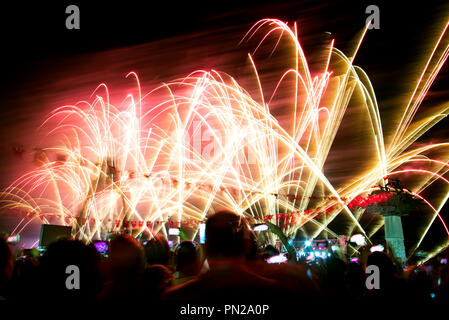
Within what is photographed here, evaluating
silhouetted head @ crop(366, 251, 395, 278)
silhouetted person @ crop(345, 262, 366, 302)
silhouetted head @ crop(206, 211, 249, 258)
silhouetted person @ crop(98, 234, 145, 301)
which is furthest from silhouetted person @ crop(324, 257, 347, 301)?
silhouetted person @ crop(98, 234, 145, 301)

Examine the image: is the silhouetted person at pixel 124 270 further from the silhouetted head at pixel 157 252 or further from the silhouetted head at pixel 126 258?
the silhouetted head at pixel 157 252

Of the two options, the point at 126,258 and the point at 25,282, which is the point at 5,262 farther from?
the point at 126,258

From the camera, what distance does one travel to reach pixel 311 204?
4206 centimetres

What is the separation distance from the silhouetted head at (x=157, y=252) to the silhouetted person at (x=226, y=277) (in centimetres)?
301

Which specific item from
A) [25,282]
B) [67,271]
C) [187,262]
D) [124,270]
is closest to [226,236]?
[124,270]

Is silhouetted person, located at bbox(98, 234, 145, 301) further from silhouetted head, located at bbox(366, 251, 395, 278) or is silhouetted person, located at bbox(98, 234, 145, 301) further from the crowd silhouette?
silhouetted head, located at bbox(366, 251, 395, 278)

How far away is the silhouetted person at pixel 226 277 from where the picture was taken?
8.00 feet

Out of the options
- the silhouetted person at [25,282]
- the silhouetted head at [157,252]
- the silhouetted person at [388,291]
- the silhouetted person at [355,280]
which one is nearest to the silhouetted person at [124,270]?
the silhouetted person at [25,282]

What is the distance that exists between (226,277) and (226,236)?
0.38 meters

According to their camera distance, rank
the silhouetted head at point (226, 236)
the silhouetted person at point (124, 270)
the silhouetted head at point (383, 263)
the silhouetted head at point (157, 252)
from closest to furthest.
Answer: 1. the silhouetted head at point (226, 236)
2. the silhouetted person at point (124, 270)
3. the silhouetted head at point (383, 263)
4. the silhouetted head at point (157, 252)

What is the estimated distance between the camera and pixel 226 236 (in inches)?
110
